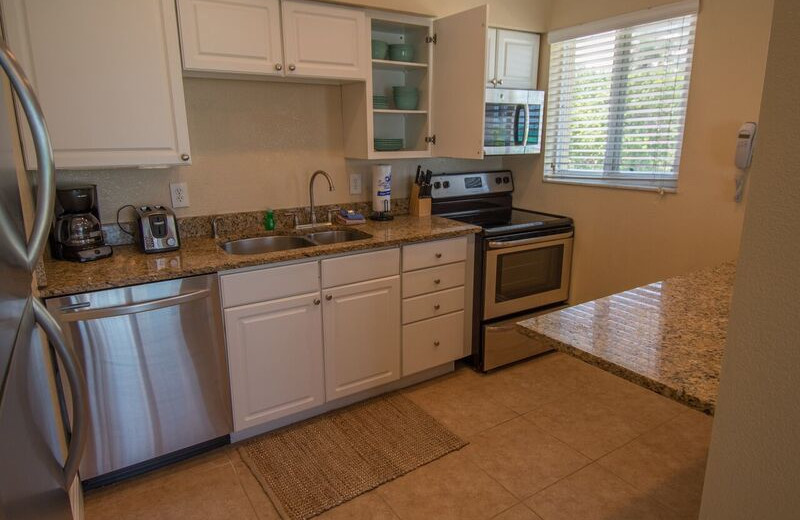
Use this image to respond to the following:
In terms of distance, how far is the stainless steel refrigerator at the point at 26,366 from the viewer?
1.96 ft

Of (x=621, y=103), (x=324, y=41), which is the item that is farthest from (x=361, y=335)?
(x=621, y=103)

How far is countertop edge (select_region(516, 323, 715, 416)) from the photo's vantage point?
1.04 meters

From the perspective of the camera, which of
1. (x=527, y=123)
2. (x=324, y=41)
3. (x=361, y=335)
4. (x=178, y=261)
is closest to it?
(x=178, y=261)

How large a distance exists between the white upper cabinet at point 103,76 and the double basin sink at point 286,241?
0.61m

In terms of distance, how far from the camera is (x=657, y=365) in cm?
118

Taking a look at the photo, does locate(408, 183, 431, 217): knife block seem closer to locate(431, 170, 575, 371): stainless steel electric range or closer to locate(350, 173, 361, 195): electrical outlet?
locate(431, 170, 575, 371): stainless steel electric range

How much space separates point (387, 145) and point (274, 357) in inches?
56.1

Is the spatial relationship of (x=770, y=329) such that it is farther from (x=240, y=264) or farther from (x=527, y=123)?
(x=527, y=123)

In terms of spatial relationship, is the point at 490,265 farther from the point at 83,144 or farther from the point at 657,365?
the point at 83,144

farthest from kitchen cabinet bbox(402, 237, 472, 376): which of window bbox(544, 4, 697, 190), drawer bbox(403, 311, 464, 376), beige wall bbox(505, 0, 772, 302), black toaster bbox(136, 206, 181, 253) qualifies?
black toaster bbox(136, 206, 181, 253)

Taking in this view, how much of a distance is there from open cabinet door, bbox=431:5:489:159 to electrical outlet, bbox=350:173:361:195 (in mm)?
520

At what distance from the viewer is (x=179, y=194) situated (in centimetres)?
253

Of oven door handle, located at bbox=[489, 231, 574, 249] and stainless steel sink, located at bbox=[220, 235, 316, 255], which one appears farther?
oven door handle, located at bbox=[489, 231, 574, 249]

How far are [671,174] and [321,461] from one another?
236 cm
